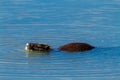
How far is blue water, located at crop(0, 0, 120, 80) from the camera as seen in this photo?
28.3 ft

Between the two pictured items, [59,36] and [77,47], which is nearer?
[77,47]

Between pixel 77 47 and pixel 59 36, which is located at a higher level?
pixel 59 36

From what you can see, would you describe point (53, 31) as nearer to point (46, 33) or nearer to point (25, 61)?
point (46, 33)

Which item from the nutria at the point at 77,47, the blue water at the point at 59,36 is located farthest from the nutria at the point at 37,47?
the nutria at the point at 77,47

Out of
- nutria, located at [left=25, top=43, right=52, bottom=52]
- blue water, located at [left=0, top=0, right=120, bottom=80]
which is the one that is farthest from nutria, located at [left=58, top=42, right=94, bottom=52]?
nutria, located at [left=25, top=43, right=52, bottom=52]

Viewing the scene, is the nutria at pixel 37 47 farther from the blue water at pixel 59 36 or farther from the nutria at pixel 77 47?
the nutria at pixel 77 47

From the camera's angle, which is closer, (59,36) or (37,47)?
(37,47)

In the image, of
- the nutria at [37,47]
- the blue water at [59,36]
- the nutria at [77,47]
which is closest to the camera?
the blue water at [59,36]

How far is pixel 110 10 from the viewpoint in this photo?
12703 mm

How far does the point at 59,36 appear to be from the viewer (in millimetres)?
10484

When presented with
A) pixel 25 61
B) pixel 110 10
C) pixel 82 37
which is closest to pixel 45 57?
pixel 25 61

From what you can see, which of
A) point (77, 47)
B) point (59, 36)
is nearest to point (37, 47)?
point (77, 47)

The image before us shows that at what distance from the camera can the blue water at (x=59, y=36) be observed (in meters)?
8.62

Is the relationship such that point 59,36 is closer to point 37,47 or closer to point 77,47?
point 77,47
